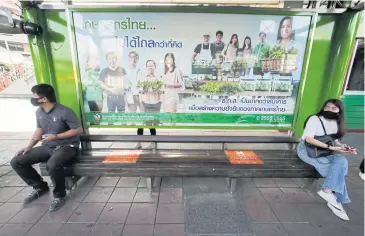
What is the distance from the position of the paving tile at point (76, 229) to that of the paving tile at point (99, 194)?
45 cm

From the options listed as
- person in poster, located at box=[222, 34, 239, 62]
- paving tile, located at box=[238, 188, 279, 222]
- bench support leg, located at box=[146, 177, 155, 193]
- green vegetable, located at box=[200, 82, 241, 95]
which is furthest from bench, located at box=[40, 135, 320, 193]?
person in poster, located at box=[222, 34, 239, 62]

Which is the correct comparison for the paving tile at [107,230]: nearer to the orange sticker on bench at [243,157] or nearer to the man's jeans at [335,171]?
the orange sticker on bench at [243,157]

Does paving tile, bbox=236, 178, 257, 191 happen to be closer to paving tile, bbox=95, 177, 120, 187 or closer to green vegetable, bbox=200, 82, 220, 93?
green vegetable, bbox=200, 82, 220, 93

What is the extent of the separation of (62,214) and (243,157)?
257cm

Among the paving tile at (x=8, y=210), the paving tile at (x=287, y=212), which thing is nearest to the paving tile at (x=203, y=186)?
the paving tile at (x=287, y=212)

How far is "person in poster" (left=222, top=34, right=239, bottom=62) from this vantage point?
2.79 m

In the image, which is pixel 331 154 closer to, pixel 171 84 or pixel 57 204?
pixel 171 84

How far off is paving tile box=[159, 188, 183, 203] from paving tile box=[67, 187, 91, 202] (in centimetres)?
112

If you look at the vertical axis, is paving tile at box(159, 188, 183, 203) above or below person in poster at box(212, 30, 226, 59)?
below

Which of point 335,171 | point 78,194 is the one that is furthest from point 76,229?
point 335,171

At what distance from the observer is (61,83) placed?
292 centimetres

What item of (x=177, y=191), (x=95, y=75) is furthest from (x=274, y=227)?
(x=95, y=75)

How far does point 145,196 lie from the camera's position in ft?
8.84

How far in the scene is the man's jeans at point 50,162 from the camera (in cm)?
239
